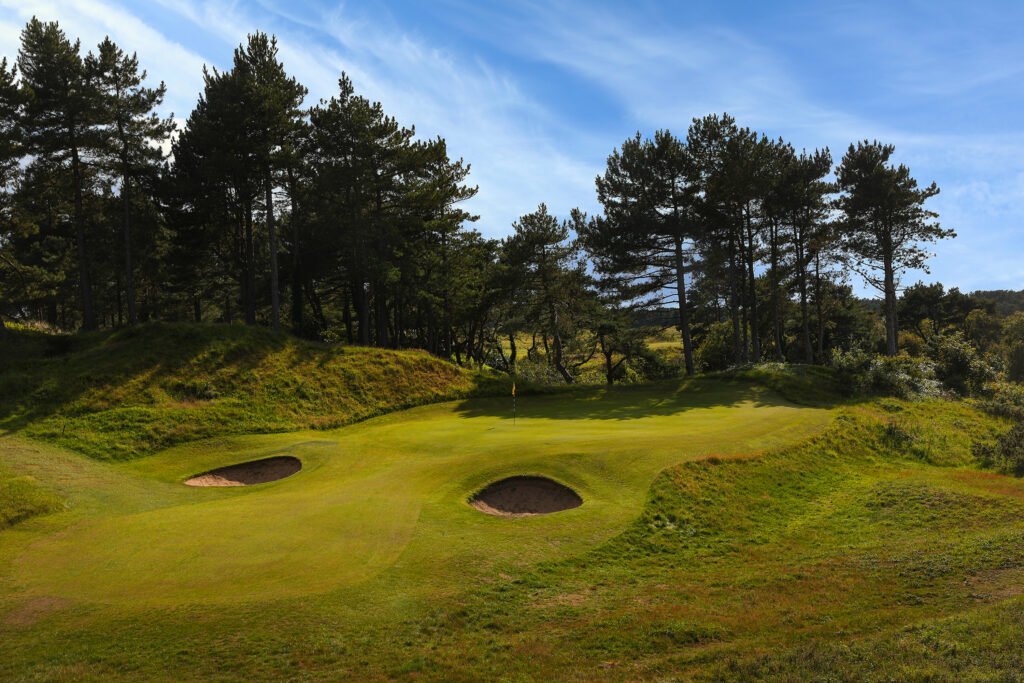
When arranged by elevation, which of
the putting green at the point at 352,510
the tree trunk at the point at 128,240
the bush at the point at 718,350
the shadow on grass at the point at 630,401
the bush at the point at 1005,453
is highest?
the tree trunk at the point at 128,240

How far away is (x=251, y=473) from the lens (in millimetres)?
19312

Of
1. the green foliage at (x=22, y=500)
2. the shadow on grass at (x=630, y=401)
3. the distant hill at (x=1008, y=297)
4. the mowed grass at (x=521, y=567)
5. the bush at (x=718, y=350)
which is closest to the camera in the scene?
Result: the mowed grass at (x=521, y=567)

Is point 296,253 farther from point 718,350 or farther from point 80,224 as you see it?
point 718,350

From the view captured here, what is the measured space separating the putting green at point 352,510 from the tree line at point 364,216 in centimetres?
1664

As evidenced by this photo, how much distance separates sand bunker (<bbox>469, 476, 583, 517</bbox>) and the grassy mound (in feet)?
46.2

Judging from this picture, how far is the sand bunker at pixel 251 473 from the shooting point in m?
18.7

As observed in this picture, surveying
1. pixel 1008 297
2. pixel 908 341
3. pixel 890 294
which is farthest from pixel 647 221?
pixel 1008 297

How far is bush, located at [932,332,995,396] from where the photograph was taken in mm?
39812

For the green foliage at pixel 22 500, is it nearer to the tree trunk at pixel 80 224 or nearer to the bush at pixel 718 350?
the tree trunk at pixel 80 224

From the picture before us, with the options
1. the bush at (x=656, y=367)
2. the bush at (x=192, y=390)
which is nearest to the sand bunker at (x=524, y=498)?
the bush at (x=192, y=390)

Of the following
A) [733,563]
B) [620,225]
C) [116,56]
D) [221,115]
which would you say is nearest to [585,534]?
[733,563]

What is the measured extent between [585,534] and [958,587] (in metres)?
7.38

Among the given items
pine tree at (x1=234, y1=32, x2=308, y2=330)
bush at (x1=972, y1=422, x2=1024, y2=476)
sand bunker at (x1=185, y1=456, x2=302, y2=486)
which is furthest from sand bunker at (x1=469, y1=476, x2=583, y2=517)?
pine tree at (x1=234, y1=32, x2=308, y2=330)

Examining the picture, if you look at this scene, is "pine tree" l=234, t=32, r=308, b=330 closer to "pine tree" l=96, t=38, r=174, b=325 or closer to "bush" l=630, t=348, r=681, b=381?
"pine tree" l=96, t=38, r=174, b=325
